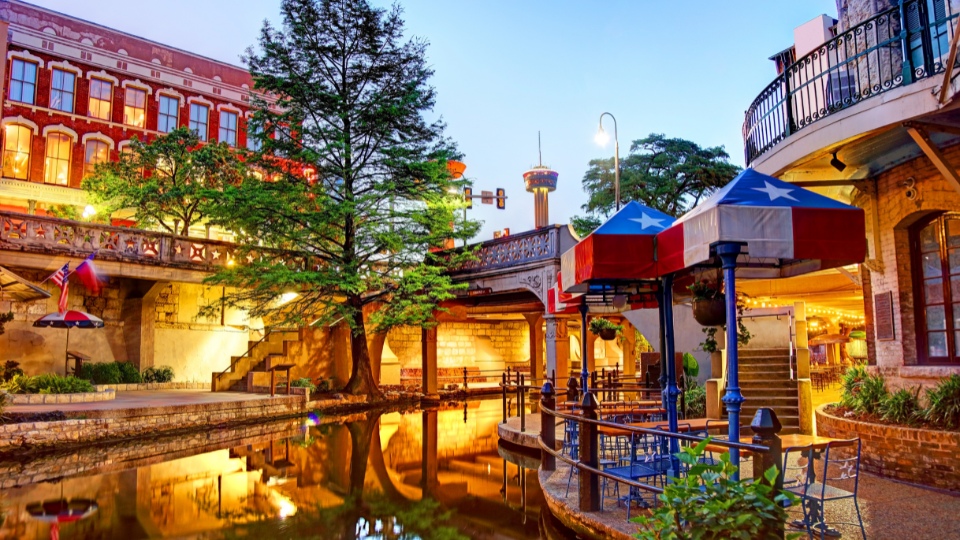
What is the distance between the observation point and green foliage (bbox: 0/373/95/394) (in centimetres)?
1411

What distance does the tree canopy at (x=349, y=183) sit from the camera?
18578mm

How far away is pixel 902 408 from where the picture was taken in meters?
7.71

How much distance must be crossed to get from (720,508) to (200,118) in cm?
3001

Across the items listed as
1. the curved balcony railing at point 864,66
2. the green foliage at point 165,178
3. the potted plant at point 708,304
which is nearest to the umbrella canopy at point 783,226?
the potted plant at point 708,304

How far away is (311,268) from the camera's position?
806 inches

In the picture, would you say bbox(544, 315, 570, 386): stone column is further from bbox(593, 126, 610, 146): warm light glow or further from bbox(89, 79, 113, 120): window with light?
bbox(89, 79, 113, 120): window with light

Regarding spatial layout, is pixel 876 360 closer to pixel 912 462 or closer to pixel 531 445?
pixel 912 462

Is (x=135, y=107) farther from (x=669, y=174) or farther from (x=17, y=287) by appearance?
(x=669, y=174)

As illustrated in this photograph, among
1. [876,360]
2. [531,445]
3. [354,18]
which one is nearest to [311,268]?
[354,18]

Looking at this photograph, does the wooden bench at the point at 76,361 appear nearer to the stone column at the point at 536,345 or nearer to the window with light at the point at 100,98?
the window with light at the point at 100,98

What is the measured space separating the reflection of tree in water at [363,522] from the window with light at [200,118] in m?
24.4

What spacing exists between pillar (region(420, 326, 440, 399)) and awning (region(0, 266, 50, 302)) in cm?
1117

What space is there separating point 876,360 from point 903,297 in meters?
1.08

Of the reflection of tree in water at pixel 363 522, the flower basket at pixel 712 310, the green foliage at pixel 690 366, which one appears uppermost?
the flower basket at pixel 712 310
